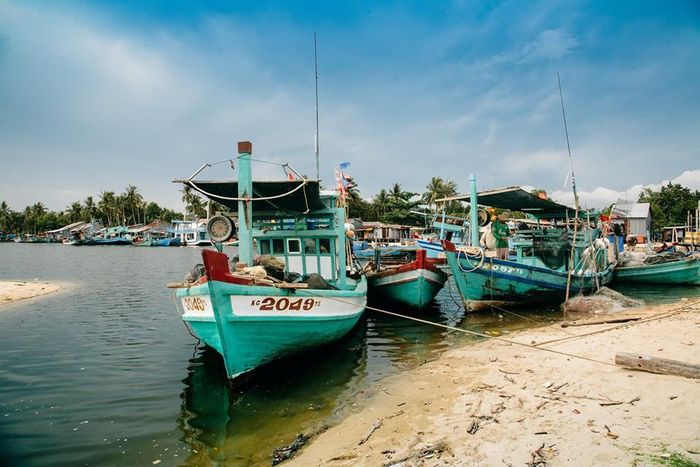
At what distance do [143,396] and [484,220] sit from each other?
41.3 feet

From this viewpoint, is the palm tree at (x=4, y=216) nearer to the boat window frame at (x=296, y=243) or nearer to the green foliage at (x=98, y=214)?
the green foliage at (x=98, y=214)

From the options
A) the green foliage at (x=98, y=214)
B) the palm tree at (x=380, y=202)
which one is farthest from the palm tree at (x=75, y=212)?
the palm tree at (x=380, y=202)

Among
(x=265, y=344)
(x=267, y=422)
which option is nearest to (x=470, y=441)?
(x=267, y=422)

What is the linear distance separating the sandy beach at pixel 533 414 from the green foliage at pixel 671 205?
54225 millimetres

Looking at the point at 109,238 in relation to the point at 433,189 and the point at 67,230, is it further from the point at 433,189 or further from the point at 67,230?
the point at 433,189

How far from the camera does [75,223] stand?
9906cm

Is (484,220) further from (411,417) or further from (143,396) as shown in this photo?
(143,396)

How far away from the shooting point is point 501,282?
13.4 m

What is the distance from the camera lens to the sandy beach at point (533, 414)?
3.59 metres

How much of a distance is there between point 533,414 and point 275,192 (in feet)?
20.1

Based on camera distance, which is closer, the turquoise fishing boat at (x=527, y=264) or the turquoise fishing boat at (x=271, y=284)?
the turquoise fishing boat at (x=271, y=284)

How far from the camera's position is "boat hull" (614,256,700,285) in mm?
19969

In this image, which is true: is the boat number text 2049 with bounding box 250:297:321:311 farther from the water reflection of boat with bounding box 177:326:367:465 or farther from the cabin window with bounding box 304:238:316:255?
the cabin window with bounding box 304:238:316:255

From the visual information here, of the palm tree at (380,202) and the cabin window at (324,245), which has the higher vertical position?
the palm tree at (380,202)
